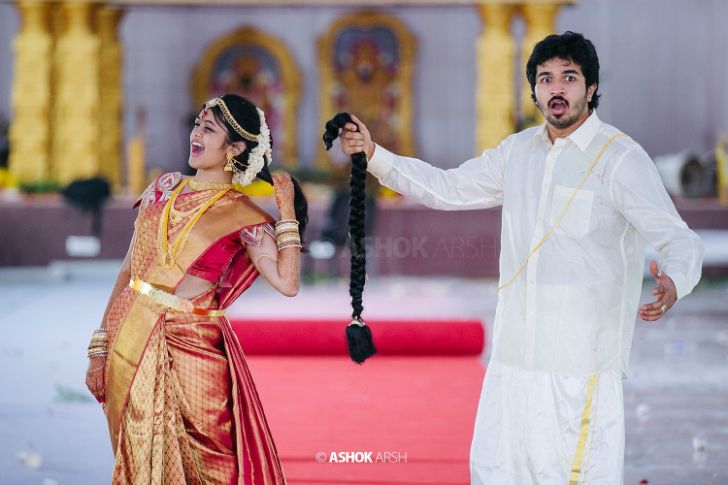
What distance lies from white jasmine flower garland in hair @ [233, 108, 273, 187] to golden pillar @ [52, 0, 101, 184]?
29.5ft

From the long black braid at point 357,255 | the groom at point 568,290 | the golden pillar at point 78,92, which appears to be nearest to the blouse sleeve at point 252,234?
the long black braid at point 357,255

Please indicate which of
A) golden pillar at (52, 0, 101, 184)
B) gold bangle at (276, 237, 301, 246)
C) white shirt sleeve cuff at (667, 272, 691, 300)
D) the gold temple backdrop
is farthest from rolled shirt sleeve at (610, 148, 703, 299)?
golden pillar at (52, 0, 101, 184)

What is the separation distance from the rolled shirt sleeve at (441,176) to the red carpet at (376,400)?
84 centimetres

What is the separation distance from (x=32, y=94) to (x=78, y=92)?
478 millimetres

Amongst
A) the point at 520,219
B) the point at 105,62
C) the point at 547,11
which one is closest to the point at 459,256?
the point at 547,11

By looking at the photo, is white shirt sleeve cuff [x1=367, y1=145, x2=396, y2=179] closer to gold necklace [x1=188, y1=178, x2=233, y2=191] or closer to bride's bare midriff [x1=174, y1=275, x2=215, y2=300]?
gold necklace [x1=188, y1=178, x2=233, y2=191]

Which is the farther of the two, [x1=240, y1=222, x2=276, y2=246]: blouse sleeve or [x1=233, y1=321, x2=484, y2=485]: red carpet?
[x1=233, y1=321, x2=484, y2=485]: red carpet

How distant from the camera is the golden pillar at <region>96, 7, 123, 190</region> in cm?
1151

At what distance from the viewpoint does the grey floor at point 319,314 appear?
3.53m

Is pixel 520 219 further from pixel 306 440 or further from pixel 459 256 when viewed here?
pixel 459 256

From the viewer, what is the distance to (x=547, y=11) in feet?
35.5

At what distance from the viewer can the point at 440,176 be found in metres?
2.52

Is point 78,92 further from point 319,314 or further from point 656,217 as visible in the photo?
point 656,217

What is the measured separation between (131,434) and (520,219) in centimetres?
101
